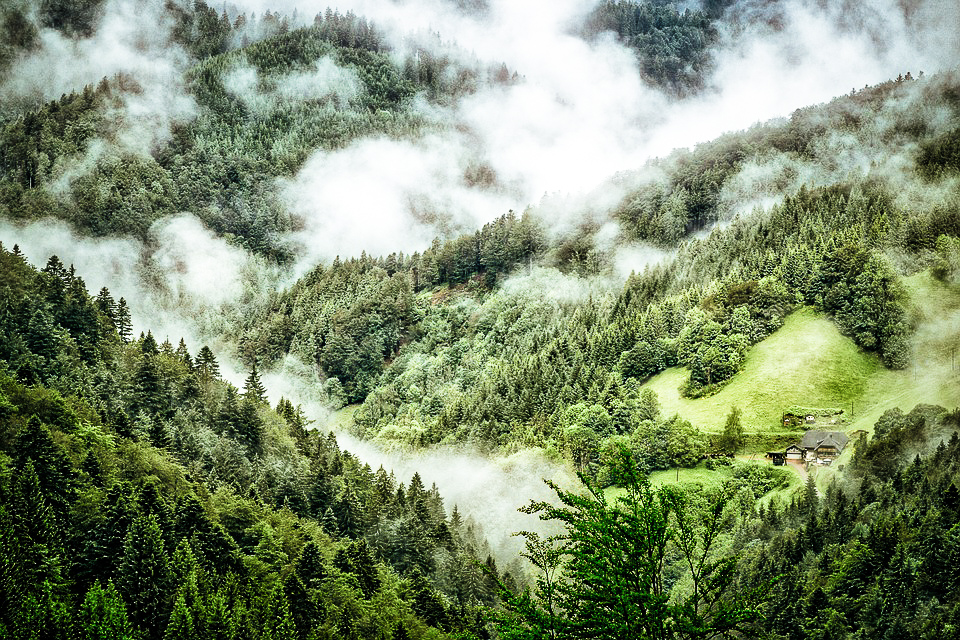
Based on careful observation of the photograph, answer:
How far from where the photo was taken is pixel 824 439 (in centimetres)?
13062

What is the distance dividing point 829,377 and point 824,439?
23599 mm

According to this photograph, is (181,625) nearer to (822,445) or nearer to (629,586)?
(629,586)

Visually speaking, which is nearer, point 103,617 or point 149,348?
point 103,617

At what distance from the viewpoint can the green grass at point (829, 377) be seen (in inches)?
5586

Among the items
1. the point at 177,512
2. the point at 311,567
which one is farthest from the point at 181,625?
the point at 311,567

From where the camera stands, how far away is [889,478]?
10956 cm

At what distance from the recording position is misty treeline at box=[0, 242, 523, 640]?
80.2m

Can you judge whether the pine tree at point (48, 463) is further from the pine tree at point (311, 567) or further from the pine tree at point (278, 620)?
the pine tree at point (311, 567)

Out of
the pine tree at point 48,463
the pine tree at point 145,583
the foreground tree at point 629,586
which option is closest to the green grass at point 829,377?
the pine tree at point 145,583

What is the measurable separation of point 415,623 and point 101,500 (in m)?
37.3

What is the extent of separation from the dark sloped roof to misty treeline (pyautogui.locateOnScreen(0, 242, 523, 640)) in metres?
49.7

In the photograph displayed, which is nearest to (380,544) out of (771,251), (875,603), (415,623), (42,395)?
(415,623)

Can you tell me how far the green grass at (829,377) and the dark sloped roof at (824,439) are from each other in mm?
4795

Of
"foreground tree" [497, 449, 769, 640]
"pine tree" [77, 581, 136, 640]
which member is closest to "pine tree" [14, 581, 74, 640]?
"pine tree" [77, 581, 136, 640]
